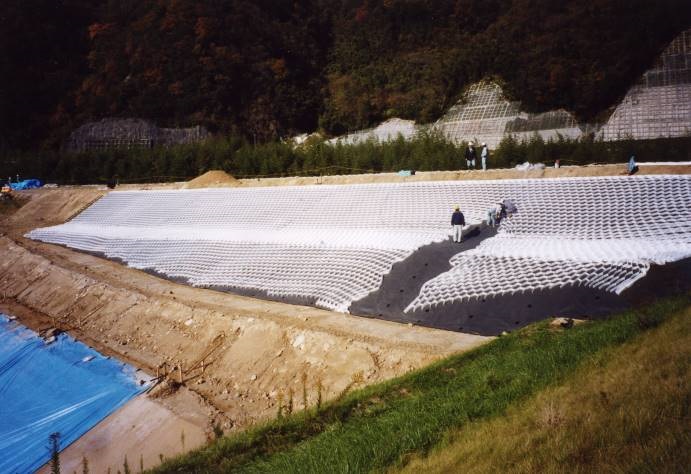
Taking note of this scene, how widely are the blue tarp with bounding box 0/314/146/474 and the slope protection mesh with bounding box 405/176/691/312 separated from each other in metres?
5.57

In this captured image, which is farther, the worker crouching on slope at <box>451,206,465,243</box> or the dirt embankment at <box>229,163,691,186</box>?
the dirt embankment at <box>229,163,691,186</box>

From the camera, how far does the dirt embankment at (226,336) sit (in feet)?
24.6

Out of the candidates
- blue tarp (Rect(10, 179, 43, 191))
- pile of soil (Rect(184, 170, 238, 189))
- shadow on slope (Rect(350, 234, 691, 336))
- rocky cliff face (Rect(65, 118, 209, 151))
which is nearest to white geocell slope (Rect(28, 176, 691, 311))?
shadow on slope (Rect(350, 234, 691, 336))

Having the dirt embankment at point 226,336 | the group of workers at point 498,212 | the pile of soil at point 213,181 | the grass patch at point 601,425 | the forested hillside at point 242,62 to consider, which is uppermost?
the forested hillside at point 242,62

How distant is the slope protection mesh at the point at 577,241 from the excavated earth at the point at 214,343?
0.59 metres

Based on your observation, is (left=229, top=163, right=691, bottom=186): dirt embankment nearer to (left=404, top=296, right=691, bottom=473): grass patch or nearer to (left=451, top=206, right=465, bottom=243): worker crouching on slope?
(left=451, top=206, right=465, bottom=243): worker crouching on slope

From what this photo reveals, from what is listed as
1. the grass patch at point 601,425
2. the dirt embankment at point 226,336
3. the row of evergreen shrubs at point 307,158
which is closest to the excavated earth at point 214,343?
the dirt embankment at point 226,336

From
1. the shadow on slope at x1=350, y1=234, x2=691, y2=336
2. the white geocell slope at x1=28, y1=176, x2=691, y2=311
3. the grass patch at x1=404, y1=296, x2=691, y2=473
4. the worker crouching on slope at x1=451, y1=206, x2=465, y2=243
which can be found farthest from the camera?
the worker crouching on slope at x1=451, y1=206, x2=465, y2=243

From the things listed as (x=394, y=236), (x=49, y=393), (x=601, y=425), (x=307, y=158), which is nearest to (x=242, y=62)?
(x=307, y=158)

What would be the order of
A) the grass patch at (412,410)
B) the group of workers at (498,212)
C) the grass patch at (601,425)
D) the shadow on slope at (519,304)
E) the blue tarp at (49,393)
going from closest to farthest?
1. the grass patch at (601,425)
2. the grass patch at (412,410)
3. the blue tarp at (49,393)
4. the shadow on slope at (519,304)
5. the group of workers at (498,212)

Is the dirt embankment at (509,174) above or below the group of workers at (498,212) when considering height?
above

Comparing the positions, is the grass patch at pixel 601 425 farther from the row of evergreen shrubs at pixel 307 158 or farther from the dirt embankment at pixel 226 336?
the row of evergreen shrubs at pixel 307 158

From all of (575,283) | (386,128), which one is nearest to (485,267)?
(575,283)

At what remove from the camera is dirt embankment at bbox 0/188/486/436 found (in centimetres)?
751
